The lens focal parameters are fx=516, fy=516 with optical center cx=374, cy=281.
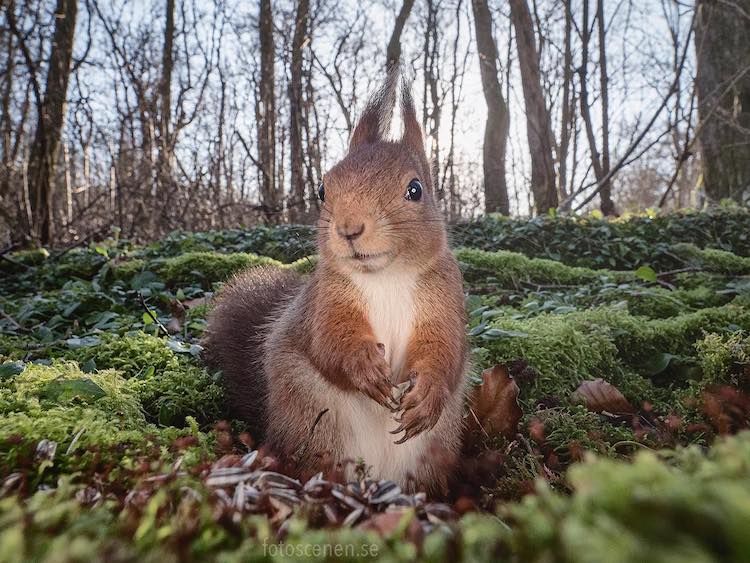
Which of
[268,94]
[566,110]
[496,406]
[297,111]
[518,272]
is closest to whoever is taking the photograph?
[496,406]

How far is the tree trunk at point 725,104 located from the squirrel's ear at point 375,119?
28.8 feet

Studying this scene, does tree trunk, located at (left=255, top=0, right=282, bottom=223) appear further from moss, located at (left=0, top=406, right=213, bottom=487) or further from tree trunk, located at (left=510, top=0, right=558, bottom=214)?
moss, located at (left=0, top=406, right=213, bottom=487)

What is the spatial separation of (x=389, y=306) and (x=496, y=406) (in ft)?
2.42

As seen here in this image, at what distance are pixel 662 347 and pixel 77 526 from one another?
10.6ft

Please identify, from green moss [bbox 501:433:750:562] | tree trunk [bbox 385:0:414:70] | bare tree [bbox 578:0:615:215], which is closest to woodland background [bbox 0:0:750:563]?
green moss [bbox 501:433:750:562]

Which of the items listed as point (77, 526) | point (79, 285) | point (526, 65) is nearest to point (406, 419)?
point (77, 526)

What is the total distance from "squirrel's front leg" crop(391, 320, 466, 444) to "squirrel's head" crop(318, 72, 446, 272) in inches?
11.7

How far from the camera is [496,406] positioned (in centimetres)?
234

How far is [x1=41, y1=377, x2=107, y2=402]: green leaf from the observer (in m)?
1.81

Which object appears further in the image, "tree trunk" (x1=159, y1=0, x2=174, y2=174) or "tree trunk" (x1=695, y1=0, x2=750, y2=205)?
"tree trunk" (x1=159, y1=0, x2=174, y2=174)

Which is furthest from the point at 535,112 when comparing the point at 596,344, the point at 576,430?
the point at 576,430

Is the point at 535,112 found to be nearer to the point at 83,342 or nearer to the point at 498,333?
the point at 498,333

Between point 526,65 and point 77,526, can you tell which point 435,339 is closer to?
point 77,526

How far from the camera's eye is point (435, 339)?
2.03 metres
